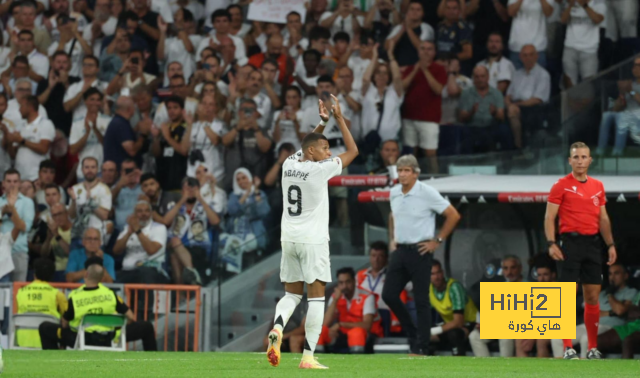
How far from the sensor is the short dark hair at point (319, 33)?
1872 centimetres

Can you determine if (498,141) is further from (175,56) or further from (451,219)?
(175,56)

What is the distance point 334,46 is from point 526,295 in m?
9.00

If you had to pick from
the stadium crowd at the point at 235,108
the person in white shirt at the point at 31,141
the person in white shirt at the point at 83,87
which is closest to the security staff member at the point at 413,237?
the stadium crowd at the point at 235,108

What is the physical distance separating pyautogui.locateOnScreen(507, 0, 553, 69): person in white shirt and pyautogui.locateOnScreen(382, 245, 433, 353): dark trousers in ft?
19.7

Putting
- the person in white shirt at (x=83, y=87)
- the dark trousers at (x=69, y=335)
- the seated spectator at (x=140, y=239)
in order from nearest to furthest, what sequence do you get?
the dark trousers at (x=69, y=335) → the seated spectator at (x=140, y=239) → the person in white shirt at (x=83, y=87)

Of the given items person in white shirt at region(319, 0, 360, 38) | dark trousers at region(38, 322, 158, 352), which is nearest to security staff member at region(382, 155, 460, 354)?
dark trousers at region(38, 322, 158, 352)

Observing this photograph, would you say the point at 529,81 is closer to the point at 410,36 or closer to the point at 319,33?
the point at 410,36

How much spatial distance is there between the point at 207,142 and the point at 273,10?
292 centimetres

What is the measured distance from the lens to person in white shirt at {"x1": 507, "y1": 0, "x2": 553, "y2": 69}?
18.1m

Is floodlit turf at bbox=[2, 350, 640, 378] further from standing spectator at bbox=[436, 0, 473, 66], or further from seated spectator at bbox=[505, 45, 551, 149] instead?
standing spectator at bbox=[436, 0, 473, 66]

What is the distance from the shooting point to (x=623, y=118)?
15055 mm

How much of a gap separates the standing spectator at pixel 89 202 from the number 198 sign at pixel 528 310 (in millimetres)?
8476

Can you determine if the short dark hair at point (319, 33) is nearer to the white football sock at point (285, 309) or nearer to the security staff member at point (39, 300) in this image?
the security staff member at point (39, 300)

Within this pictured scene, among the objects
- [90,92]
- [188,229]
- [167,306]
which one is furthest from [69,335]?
[90,92]
